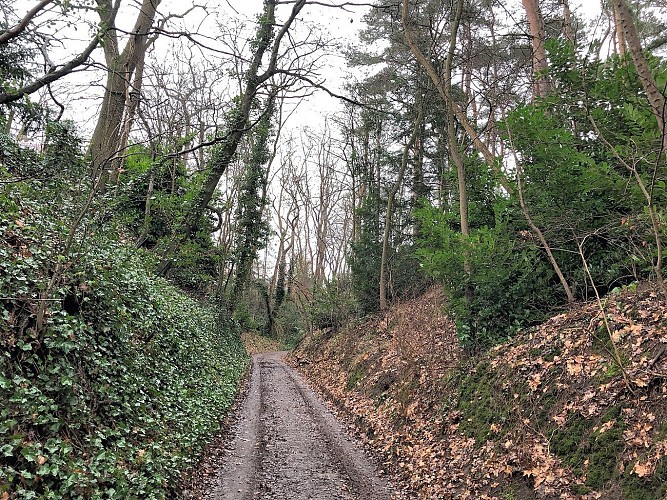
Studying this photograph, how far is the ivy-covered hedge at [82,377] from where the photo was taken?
4027mm

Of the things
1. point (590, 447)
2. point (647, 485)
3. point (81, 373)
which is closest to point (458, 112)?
point (590, 447)

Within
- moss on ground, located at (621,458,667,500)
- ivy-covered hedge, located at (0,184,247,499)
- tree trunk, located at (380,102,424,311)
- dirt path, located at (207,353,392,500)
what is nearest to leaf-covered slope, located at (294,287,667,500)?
moss on ground, located at (621,458,667,500)

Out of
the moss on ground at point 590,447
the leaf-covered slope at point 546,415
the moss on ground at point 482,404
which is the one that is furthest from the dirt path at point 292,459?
the moss on ground at point 590,447

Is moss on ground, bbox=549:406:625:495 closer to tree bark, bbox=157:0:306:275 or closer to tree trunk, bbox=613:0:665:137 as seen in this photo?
tree trunk, bbox=613:0:665:137

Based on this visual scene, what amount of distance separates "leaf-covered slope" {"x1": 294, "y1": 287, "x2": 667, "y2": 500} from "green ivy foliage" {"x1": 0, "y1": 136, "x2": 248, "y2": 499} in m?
3.67

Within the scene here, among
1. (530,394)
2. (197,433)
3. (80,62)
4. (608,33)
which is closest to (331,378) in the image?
(197,433)

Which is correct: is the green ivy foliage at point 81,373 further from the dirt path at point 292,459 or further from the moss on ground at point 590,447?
the moss on ground at point 590,447

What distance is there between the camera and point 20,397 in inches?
162

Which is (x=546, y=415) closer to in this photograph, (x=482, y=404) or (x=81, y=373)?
(x=482, y=404)

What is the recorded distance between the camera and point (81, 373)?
5293mm

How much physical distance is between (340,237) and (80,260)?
26.0m

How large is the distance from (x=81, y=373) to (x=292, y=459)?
3705mm

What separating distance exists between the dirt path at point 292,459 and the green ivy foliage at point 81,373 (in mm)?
708

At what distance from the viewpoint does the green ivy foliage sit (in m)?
4.04
